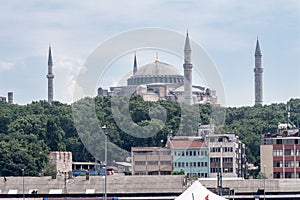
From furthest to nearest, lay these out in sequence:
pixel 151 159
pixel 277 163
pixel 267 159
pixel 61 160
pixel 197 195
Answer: pixel 61 160 → pixel 151 159 → pixel 267 159 → pixel 277 163 → pixel 197 195

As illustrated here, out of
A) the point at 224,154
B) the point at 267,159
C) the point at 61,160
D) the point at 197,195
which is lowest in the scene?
the point at 197,195

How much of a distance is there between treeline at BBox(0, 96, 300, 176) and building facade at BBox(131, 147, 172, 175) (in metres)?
7.34

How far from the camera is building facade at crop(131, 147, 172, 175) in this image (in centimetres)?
13788

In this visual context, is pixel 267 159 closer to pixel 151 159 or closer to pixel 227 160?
pixel 227 160

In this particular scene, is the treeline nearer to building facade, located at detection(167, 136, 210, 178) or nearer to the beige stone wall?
building facade, located at detection(167, 136, 210, 178)

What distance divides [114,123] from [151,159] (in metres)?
25.0

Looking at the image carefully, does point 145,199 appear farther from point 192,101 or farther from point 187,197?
point 192,101

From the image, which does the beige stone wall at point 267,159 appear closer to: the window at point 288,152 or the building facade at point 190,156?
the window at point 288,152

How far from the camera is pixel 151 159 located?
13925 centimetres

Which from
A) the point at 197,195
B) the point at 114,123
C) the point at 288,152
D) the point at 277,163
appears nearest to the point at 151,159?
the point at 277,163

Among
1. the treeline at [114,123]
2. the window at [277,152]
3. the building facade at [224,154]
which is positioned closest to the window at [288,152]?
the window at [277,152]

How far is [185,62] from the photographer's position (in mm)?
197750

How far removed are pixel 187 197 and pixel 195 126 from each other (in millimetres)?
94323

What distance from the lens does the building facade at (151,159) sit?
13788cm
